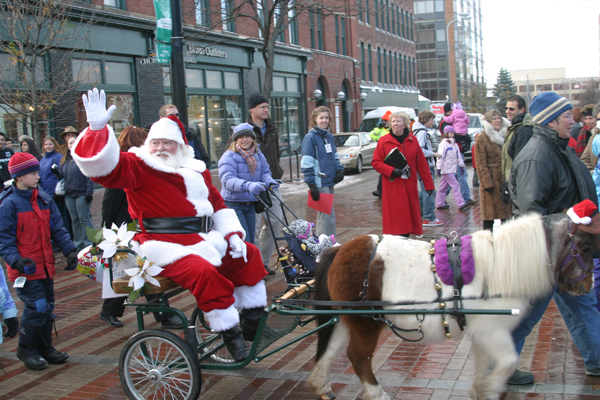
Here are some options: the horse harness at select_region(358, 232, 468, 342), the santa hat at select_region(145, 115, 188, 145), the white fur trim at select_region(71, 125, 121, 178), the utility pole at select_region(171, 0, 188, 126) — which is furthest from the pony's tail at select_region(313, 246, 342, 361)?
the utility pole at select_region(171, 0, 188, 126)

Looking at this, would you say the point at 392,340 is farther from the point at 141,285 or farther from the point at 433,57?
the point at 433,57

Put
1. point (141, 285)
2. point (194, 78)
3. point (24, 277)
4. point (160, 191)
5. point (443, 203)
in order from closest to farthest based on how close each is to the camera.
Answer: point (141, 285) < point (160, 191) < point (24, 277) < point (443, 203) < point (194, 78)

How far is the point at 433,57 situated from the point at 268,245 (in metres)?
79.0

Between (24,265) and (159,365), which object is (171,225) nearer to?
(159,365)

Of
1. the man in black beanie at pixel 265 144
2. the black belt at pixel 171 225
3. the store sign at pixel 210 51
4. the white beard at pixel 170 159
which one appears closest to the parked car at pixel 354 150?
the store sign at pixel 210 51

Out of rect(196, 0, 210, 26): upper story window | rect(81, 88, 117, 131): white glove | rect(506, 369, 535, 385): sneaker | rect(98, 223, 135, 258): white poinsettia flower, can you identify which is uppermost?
rect(196, 0, 210, 26): upper story window

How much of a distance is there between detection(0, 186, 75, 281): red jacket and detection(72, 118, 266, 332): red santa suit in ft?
4.61

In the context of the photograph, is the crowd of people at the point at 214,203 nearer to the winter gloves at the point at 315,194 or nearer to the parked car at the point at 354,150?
the winter gloves at the point at 315,194

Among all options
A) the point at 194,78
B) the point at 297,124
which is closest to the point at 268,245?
the point at 194,78

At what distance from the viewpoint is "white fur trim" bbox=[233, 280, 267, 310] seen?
426cm

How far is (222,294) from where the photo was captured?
12.5ft

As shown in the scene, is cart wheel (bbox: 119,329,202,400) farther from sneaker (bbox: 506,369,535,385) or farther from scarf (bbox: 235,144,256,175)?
scarf (bbox: 235,144,256,175)

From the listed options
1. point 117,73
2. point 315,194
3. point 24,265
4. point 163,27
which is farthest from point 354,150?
point 24,265

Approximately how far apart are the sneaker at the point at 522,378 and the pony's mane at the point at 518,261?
2.76 ft
